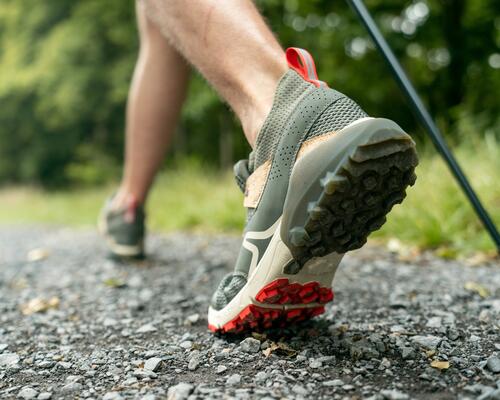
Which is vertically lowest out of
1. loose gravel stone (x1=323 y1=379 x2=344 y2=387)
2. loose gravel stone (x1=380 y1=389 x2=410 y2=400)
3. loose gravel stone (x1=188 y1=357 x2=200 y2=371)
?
loose gravel stone (x1=188 y1=357 x2=200 y2=371)

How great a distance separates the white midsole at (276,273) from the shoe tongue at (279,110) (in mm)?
174

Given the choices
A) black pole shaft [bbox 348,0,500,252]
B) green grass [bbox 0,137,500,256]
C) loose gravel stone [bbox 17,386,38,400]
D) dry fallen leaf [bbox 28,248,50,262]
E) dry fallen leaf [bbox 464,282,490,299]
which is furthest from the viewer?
dry fallen leaf [bbox 28,248,50,262]

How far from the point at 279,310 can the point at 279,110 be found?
45cm

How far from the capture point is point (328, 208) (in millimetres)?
934

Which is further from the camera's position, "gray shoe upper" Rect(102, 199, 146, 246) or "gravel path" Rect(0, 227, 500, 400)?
"gray shoe upper" Rect(102, 199, 146, 246)

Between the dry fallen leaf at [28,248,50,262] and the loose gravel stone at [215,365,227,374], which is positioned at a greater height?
the loose gravel stone at [215,365,227,374]

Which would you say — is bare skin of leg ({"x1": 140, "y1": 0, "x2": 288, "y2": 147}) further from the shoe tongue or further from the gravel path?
the gravel path

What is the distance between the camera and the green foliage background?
22.2ft

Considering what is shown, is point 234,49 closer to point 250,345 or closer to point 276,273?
point 276,273

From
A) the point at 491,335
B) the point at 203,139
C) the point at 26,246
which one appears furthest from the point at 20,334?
the point at 203,139

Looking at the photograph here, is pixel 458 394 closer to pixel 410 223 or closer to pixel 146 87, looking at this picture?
pixel 146 87

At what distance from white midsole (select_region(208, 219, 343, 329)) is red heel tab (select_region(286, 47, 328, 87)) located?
334 millimetres

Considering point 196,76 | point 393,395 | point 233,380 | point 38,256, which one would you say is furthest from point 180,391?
point 196,76

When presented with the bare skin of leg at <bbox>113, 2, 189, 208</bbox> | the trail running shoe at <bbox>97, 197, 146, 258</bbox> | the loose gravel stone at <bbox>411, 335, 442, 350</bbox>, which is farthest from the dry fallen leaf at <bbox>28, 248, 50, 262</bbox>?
the loose gravel stone at <bbox>411, 335, 442, 350</bbox>
